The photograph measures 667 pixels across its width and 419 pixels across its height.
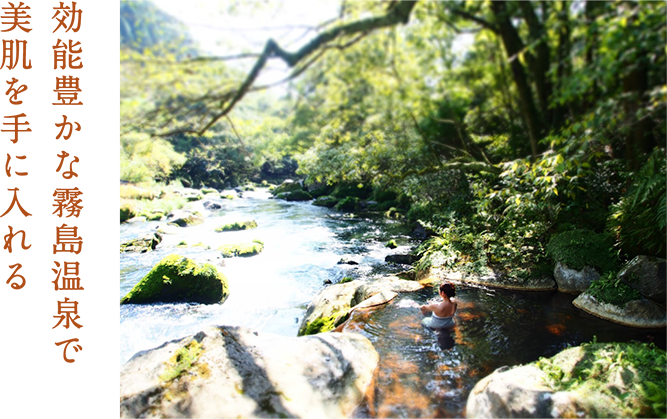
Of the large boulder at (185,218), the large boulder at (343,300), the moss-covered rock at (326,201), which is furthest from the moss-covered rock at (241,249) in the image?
the moss-covered rock at (326,201)

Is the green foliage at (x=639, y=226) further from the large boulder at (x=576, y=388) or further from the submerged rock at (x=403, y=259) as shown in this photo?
the submerged rock at (x=403, y=259)

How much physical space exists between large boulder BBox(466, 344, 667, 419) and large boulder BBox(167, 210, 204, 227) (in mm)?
11140

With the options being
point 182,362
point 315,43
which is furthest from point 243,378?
point 315,43

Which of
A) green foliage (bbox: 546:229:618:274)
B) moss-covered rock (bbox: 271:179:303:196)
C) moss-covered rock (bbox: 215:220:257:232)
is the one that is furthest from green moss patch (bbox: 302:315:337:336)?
moss-covered rock (bbox: 215:220:257:232)

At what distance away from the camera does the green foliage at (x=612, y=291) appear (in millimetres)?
4367

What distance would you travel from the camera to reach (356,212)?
15.8 m

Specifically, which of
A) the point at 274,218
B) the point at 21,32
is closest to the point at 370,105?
the point at 21,32

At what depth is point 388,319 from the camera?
468cm

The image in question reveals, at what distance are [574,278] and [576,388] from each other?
12.6 feet

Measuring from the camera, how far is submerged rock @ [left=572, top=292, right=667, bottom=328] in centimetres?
409

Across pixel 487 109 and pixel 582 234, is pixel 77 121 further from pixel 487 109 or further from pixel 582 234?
pixel 582 234

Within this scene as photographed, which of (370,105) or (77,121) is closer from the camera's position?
(77,121)

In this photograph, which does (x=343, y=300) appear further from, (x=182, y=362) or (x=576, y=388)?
(x=576, y=388)

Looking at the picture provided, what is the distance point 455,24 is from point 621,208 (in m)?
4.24
